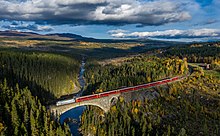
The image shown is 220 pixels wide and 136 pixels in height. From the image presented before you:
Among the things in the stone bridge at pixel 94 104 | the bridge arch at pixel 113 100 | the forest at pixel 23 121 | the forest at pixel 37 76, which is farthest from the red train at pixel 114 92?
the forest at pixel 37 76

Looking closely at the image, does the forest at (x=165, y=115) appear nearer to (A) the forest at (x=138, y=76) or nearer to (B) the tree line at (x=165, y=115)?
(B) the tree line at (x=165, y=115)

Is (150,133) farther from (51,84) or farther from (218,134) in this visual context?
(51,84)

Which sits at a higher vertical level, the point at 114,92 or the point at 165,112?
the point at 114,92

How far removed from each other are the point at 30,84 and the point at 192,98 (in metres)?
94.6

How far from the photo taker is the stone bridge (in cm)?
11325

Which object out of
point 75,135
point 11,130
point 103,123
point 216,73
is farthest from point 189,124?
point 216,73

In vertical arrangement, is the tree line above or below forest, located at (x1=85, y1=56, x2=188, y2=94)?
below

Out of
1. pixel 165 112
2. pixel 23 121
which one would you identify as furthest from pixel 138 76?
pixel 23 121

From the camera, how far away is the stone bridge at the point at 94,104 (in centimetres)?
11325

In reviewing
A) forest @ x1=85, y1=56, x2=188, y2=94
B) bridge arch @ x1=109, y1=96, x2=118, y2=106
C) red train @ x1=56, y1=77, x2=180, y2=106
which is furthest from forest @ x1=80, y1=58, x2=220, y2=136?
forest @ x1=85, y1=56, x2=188, y2=94

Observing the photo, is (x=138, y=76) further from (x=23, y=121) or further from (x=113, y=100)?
(x=23, y=121)

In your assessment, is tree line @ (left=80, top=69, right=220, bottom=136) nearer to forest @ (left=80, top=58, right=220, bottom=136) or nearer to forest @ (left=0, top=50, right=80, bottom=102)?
forest @ (left=80, top=58, right=220, bottom=136)

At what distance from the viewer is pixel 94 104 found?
5017 inches

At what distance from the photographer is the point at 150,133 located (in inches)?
4055
